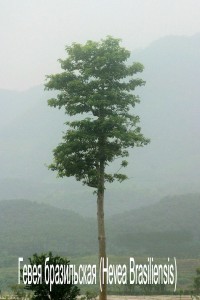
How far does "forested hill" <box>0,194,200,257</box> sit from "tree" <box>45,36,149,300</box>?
119m

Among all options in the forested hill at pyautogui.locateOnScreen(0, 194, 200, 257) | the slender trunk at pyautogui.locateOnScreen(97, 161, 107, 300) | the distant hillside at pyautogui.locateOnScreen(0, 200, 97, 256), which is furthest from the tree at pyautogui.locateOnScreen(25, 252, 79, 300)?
the distant hillside at pyautogui.locateOnScreen(0, 200, 97, 256)

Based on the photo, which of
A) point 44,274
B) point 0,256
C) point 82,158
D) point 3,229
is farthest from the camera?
point 3,229

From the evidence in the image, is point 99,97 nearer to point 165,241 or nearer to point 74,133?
point 74,133

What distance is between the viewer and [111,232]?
182625 mm

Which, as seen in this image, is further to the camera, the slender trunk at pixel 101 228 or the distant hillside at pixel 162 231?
the distant hillside at pixel 162 231

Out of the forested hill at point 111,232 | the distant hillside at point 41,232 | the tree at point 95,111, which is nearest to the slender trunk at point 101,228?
the tree at point 95,111

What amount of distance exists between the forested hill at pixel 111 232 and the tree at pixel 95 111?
119033mm

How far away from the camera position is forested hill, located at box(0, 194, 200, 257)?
15488cm

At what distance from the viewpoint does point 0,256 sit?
147375 millimetres

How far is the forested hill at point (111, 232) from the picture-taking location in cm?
15488

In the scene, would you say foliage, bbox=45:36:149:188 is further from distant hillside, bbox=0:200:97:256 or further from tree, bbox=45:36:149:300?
distant hillside, bbox=0:200:97:256

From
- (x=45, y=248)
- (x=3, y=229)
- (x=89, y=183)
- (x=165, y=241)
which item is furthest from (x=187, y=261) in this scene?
(x=89, y=183)

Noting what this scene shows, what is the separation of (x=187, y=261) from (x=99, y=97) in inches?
4180

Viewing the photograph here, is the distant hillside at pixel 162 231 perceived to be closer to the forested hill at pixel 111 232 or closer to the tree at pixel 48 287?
the forested hill at pixel 111 232
